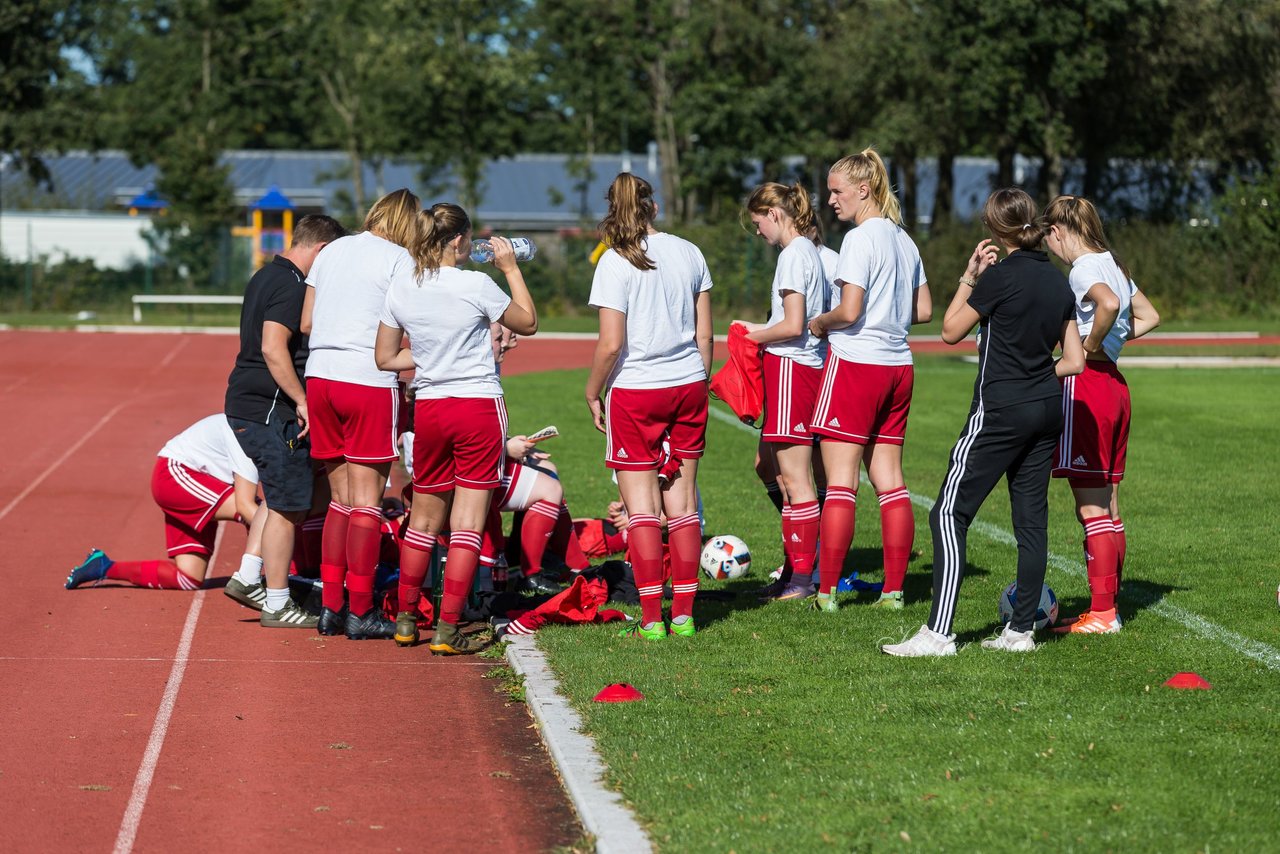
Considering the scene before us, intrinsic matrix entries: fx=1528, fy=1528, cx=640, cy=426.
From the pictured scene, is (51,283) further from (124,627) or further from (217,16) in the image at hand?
(124,627)

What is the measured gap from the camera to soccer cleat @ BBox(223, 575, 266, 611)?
25.5 ft

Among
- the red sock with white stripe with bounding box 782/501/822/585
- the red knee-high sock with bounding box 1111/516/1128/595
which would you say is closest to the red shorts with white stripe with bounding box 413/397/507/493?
the red sock with white stripe with bounding box 782/501/822/585

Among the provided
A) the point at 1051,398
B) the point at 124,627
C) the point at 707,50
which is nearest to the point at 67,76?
the point at 707,50

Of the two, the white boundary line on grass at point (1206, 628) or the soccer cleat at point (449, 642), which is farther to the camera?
the soccer cleat at point (449, 642)

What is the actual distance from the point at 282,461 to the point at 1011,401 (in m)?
3.52

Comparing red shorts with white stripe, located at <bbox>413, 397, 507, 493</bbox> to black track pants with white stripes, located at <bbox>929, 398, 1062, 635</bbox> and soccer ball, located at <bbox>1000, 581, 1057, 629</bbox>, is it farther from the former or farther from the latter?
soccer ball, located at <bbox>1000, 581, 1057, 629</bbox>

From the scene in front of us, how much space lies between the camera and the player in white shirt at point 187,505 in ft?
27.8

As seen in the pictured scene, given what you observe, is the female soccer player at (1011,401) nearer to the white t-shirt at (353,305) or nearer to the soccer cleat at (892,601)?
the soccer cleat at (892,601)

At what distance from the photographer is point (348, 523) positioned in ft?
23.7

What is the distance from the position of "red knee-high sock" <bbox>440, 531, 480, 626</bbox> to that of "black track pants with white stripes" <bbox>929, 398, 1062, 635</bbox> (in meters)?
2.03

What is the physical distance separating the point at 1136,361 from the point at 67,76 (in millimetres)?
31728

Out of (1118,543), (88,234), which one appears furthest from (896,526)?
(88,234)

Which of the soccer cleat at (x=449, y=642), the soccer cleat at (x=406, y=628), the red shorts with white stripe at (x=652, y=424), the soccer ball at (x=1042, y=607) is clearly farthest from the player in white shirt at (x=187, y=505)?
the soccer ball at (x=1042, y=607)

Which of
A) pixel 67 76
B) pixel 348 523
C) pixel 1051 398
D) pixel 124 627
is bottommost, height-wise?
pixel 124 627
